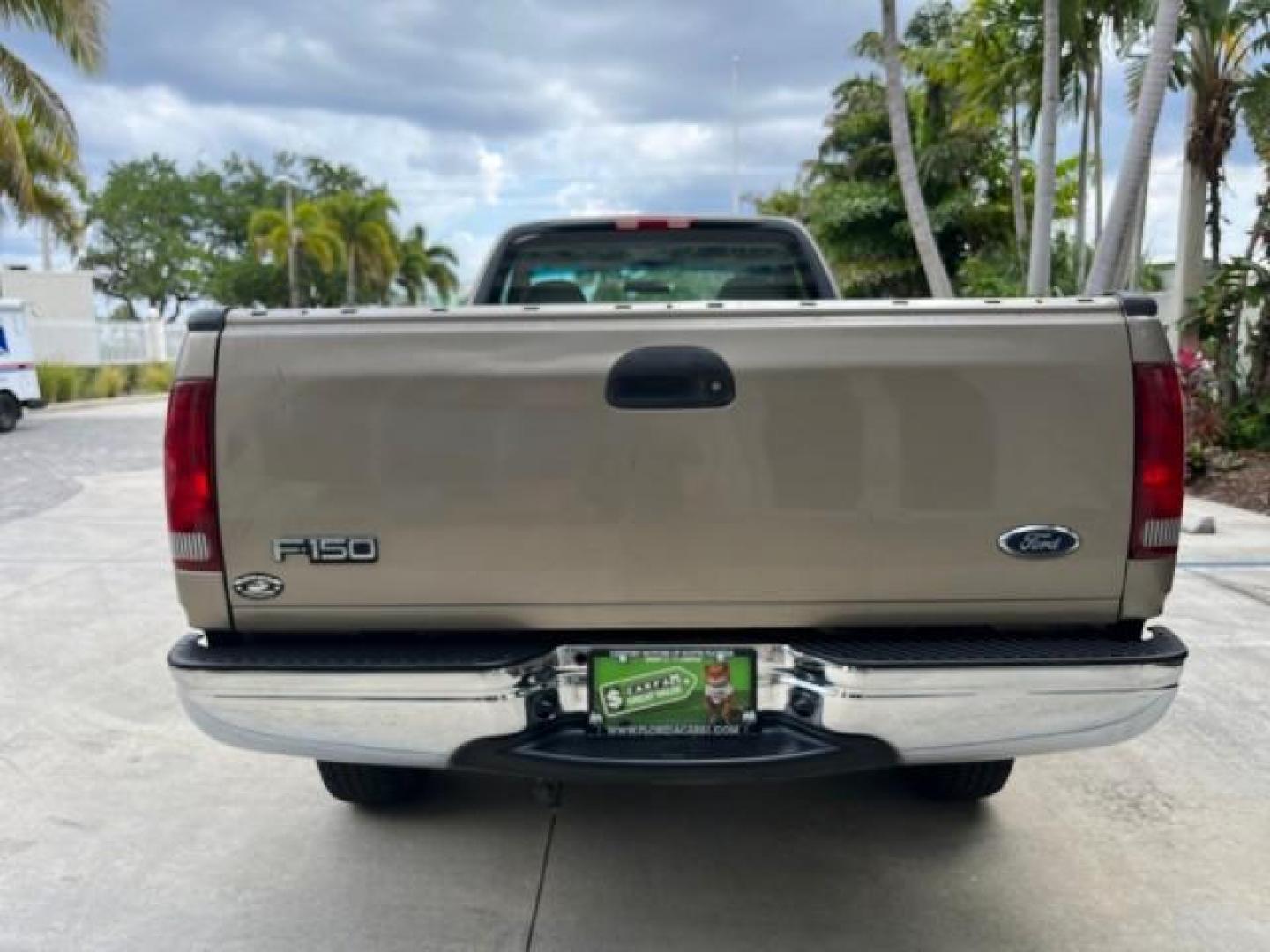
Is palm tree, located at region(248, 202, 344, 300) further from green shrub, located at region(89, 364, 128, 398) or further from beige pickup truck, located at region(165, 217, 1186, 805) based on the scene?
beige pickup truck, located at region(165, 217, 1186, 805)

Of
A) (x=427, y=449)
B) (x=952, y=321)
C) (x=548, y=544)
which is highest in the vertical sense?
(x=952, y=321)

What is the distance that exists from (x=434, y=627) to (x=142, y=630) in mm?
3942

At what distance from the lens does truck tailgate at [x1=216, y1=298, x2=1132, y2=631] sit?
241 centimetres

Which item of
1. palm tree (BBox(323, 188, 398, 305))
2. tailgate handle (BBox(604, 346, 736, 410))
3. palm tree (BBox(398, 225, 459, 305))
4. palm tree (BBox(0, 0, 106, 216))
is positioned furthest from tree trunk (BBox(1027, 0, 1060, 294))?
palm tree (BBox(398, 225, 459, 305))

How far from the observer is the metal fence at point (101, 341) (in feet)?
86.6

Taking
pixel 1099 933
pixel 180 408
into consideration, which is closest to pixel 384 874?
pixel 180 408

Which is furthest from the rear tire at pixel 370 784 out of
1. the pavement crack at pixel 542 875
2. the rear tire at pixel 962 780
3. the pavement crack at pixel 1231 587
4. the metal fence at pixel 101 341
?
A: the metal fence at pixel 101 341

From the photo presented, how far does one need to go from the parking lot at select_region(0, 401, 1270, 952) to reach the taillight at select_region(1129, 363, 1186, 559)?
1129mm

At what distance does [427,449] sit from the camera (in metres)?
2.42

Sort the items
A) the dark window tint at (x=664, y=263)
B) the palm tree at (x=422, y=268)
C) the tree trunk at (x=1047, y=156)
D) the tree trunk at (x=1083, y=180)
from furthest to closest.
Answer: the palm tree at (x=422, y=268), the tree trunk at (x=1083, y=180), the tree trunk at (x=1047, y=156), the dark window tint at (x=664, y=263)

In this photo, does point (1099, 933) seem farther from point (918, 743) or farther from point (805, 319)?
point (805, 319)

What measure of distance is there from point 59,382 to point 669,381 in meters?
25.9

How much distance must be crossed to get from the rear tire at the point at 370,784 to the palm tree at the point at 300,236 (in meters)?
38.9

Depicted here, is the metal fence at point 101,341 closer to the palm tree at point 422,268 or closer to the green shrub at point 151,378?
the green shrub at point 151,378
